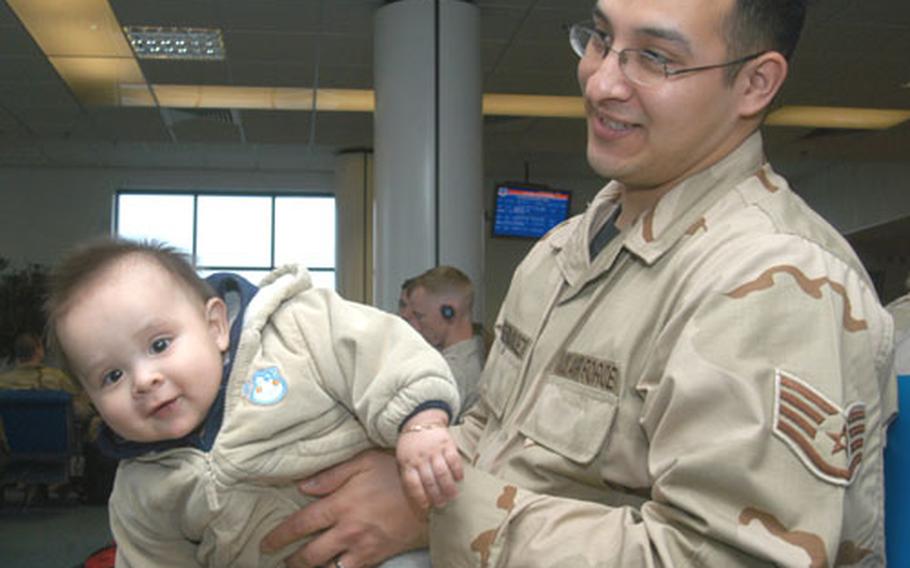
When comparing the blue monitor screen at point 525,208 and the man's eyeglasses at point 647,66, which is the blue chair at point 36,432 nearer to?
the man's eyeglasses at point 647,66

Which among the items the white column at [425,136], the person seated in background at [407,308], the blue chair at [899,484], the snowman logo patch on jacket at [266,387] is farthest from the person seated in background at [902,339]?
the white column at [425,136]

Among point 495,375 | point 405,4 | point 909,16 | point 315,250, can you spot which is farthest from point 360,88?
point 495,375

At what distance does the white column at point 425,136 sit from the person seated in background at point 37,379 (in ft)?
10.8

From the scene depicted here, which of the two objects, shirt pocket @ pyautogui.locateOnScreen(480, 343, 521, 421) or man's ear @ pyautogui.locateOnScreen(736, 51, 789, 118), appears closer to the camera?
man's ear @ pyautogui.locateOnScreen(736, 51, 789, 118)

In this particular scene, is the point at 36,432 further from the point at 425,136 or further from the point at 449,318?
the point at 449,318

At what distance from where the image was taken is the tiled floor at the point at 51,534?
516 centimetres

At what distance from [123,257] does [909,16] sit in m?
6.31

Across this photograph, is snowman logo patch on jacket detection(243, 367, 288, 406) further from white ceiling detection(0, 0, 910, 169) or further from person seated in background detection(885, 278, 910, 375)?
white ceiling detection(0, 0, 910, 169)

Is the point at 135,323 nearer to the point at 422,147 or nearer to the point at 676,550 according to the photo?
the point at 676,550

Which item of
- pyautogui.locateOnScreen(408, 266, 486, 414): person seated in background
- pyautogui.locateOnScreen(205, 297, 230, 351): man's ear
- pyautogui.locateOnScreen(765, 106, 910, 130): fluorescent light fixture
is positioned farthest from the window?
pyautogui.locateOnScreen(205, 297, 230, 351): man's ear

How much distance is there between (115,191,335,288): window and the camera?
13.4 metres

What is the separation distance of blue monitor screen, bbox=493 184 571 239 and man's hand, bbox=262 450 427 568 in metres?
11.1

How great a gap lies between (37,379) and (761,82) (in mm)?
7584

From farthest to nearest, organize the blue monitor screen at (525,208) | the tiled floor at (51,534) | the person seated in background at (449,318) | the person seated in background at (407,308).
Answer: the blue monitor screen at (525,208), the tiled floor at (51,534), the person seated in background at (407,308), the person seated in background at (449,318)
